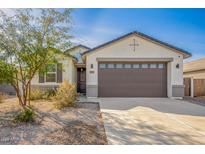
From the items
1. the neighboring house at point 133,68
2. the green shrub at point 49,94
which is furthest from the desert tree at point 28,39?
the neighboring house at point 133,68

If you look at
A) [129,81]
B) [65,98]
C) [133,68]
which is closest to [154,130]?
[65,98]

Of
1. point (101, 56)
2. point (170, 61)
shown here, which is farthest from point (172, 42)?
point (101, 56)

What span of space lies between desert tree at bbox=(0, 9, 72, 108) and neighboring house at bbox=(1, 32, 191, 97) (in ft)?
17.3

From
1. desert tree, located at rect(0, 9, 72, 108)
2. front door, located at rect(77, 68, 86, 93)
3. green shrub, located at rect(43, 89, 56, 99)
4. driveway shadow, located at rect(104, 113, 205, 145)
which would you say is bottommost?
driveway shadow, located at rect(104, 113, 205, 145)

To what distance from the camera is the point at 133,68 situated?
12.7m

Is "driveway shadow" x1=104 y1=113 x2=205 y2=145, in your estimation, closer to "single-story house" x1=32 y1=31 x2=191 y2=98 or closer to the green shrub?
"single-story house" x1=32 y1=31 x2=191 y2=98

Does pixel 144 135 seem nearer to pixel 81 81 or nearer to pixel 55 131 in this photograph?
pixel 55 131

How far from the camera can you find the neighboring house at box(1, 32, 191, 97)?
12469 mm

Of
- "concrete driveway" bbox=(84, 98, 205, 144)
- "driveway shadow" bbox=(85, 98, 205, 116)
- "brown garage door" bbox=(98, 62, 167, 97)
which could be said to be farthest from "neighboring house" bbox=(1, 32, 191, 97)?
"concrete driveway" bbox=(84, 98, 205, 144)

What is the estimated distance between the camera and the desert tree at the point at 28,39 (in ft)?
21.9

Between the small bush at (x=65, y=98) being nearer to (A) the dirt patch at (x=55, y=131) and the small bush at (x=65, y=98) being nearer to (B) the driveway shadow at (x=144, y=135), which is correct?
(A) the dirt patch at (x=55, y=131)

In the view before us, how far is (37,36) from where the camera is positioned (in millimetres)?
6906

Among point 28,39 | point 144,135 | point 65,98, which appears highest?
point 28,39

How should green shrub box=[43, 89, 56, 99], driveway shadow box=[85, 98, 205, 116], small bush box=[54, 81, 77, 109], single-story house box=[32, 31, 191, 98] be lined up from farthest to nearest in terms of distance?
single-story house box=[32, 31, 191, 98], green shrub box=[43, 89, 56, 99], small bush box=[54, 81, 77, 109], driveway shadow box=[85, 98, 205, 116]
